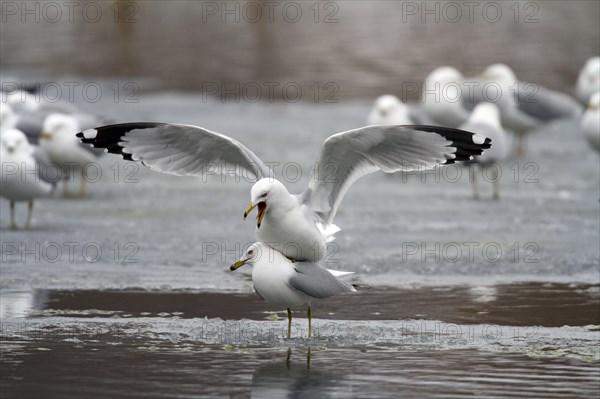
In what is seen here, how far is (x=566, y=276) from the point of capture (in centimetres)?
990

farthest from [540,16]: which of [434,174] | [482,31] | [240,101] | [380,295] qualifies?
[380,295]

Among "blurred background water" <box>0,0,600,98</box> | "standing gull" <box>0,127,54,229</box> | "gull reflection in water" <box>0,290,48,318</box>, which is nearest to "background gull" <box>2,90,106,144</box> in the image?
"standing gull" <box>0,127,54,229</box>

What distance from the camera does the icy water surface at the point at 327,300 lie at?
22.1ft

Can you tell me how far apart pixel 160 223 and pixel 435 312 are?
161 inches

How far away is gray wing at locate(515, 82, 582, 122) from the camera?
16.9 m

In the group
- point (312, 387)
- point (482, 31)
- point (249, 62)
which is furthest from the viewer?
point (482, 31)

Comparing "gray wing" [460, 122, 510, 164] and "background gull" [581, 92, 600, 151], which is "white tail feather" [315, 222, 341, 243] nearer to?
"gray wing" [460, 122, 510, 164]

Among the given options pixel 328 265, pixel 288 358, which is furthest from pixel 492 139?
pixel 288 358

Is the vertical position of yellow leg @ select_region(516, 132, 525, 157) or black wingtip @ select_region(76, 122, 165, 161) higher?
yellow leg @ select_region(516, 132, 525, 157)

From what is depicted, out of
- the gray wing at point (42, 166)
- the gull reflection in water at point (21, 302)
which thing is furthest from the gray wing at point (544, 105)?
the gull reflection in water at point (21, 302)

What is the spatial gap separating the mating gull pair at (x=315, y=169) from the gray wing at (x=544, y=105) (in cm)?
858

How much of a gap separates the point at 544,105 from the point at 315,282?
389 inches

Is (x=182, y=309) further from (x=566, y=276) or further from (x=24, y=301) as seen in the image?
(x=566, y=276)

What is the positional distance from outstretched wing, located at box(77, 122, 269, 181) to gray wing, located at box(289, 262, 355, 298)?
0.94m
